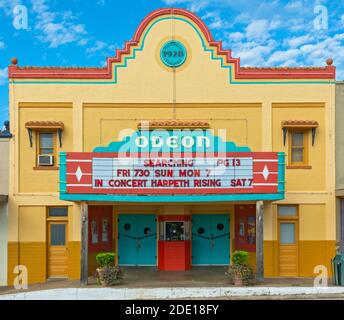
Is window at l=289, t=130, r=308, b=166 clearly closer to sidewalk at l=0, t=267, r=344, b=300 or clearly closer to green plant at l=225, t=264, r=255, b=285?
sidewalk at l=0, t=267, r=344, b=300

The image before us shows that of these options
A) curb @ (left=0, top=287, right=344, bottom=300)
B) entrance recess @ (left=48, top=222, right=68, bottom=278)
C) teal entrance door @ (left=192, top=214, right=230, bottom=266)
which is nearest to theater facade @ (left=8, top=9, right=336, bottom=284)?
entrance recess @ (left=48, top=222, right=68, bottom=278)

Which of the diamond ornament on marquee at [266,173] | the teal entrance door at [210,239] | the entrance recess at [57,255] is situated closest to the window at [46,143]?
the entrance recess at [57,255]

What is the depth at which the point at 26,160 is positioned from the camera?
62.3ft

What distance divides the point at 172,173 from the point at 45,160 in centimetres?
558

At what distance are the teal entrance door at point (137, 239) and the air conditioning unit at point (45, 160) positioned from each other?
360 cm

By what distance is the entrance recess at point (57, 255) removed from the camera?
18.9 m

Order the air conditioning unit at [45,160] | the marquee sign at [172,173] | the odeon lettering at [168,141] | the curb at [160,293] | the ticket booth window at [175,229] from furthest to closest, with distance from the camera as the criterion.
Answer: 1. the ticket booth window at [175,229]
2. the air conditioning unit at [45,160]
3. the odeon lettering at [168,141]
4. the marquee sign at [172,173]
5. the curb at [160,293]

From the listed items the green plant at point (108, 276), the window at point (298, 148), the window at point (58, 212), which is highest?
the window at point (298, 148)

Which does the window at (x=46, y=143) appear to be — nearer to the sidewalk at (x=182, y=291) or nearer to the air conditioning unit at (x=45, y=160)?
the air conditioning unit at (x=45, y=160)

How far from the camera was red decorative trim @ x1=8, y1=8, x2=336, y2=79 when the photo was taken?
62.4 feet

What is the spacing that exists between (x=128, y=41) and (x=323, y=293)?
1158 centimetres

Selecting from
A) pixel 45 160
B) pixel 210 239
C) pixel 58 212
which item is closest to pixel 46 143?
pixel 45 160

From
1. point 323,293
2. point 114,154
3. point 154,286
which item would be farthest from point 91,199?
point 323,293

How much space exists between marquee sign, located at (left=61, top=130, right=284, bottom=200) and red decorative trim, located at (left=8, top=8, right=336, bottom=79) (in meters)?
4.16
